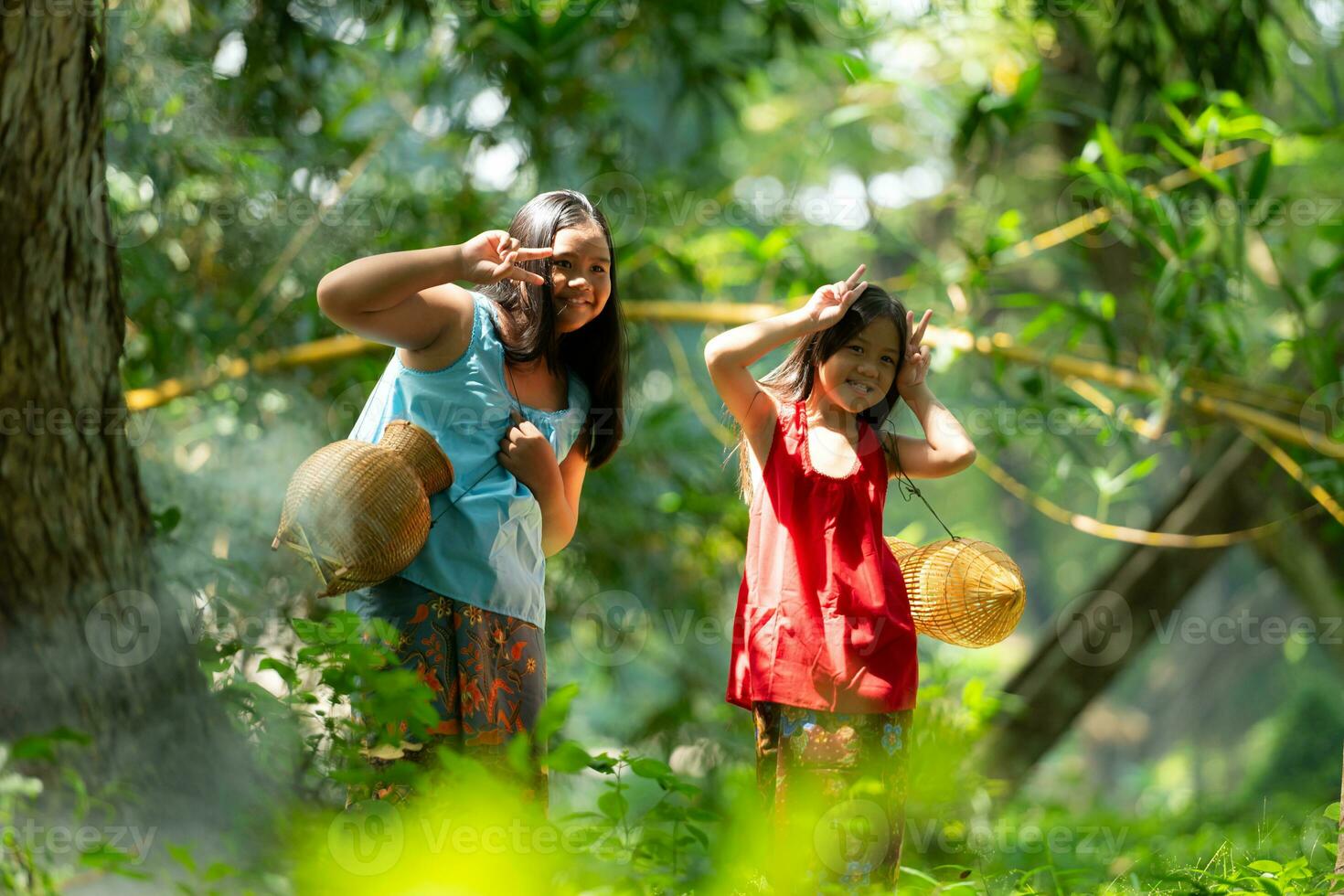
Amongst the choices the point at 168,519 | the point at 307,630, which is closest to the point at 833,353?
the point at 307,630

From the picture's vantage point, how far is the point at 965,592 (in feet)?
6.41

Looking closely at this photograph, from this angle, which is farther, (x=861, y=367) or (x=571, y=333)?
(x=571, y=333)

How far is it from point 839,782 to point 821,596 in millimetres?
281

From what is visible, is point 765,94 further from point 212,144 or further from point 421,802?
point 421,802

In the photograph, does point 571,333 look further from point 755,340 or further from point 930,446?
point 930,446

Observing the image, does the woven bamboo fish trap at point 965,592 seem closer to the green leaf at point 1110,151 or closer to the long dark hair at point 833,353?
the long dark hair at point 833,353

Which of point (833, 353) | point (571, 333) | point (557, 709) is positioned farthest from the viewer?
point (571, 333)

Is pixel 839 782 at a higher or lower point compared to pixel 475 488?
lower

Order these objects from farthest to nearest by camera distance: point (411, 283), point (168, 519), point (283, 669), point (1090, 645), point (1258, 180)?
A: point (1090, 645), point (1258, 180), point (168, 519), point (411, 283), point (283, 669)

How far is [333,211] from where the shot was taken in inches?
155

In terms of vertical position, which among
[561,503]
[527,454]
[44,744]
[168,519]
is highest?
[527,454]

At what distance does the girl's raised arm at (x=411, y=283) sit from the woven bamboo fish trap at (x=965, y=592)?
2.56 ft

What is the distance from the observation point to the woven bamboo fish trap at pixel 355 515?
5.46 feet

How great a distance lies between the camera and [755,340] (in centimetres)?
190
